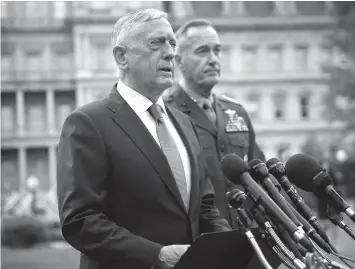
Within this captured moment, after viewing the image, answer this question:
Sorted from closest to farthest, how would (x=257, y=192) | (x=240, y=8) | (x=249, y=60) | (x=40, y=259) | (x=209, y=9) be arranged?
(x=257, y=192), (x=40, y=259), (x=209, y=9), (x=249, y=60), (x=240, y=8)

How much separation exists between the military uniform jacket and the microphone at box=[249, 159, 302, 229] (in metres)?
1.36

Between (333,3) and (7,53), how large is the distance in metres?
24.7

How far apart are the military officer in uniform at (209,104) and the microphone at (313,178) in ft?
3.77

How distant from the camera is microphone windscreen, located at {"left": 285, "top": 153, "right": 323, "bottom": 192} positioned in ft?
8.47

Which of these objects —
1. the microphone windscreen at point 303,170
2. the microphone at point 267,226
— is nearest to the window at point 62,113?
the microphone windscreen at point 303,170

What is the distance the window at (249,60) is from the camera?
1831 inches

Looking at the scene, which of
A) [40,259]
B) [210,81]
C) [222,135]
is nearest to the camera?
[222,135]

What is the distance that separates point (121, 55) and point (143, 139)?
34 cm

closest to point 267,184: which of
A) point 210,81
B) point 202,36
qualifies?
point 210,81

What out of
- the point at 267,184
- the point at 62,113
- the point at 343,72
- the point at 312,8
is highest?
the point at 312,8

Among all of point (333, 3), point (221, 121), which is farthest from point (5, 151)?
point (221, 121)

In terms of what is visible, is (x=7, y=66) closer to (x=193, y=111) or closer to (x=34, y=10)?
(x=34, y=10)

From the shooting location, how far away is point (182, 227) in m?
2.54

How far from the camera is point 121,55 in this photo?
8.78 feet
